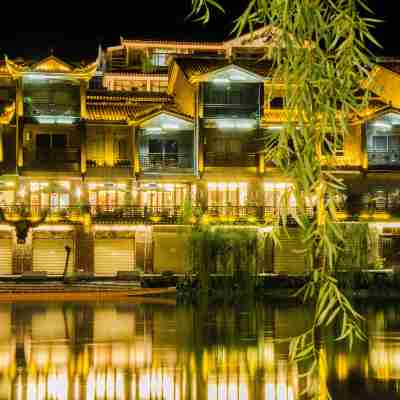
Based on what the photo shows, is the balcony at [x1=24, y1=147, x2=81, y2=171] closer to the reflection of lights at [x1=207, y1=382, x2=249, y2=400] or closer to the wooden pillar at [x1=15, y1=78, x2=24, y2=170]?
the wooden pillar at [x1=15, y1=78, x2=24, y2=170]

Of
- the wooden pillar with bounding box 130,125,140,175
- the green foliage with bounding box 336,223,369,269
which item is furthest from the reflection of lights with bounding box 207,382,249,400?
the wooden pillar with bounding box 130,125,140,175

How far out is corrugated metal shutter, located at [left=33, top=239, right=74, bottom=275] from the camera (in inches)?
1639

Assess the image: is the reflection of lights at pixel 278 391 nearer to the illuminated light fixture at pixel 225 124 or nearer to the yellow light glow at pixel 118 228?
the yellow light glow at pixel 118 228

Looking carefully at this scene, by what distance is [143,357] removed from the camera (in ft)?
64.1

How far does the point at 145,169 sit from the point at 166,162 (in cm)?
113

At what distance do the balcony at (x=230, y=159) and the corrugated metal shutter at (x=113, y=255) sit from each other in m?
5.40

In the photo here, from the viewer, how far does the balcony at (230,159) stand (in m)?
42.5

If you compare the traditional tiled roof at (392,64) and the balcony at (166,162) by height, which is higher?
the traditional tiled roof at (392,64)

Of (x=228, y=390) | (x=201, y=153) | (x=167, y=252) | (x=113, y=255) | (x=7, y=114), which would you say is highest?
(x=7, y=114)

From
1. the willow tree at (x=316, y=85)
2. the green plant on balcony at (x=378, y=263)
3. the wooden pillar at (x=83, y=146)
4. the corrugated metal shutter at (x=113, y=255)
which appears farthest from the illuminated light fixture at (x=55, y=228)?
the willow tree at (x=316, y=85)

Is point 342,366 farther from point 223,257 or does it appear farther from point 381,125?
point 381,125

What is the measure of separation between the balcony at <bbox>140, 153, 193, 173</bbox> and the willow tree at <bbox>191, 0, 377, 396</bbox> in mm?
34432

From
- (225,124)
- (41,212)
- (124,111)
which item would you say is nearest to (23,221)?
(41,212)

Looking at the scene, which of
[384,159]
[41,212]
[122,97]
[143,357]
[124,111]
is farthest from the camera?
[122,97]
